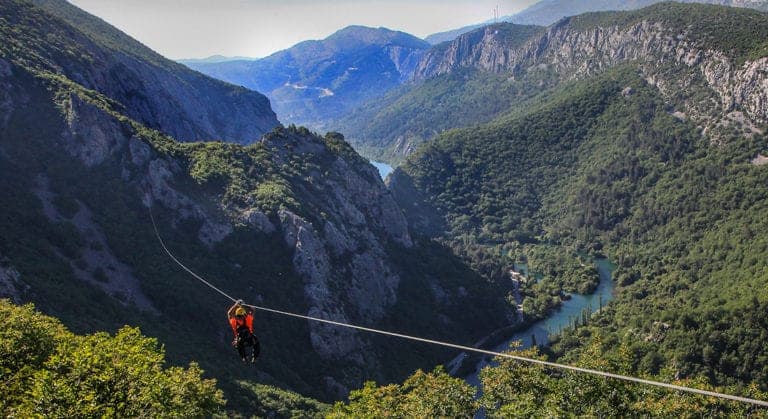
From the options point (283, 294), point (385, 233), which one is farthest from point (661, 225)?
point (283, 294)

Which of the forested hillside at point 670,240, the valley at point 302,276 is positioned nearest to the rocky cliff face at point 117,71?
the valley at point 302,276

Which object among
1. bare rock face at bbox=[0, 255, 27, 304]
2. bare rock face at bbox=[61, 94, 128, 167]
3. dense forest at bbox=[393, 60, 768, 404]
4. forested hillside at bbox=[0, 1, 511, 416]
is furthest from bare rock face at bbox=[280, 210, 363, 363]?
dense forest at bbox=[393, 60, 768, 404]

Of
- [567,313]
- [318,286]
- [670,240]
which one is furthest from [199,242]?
[670,240]

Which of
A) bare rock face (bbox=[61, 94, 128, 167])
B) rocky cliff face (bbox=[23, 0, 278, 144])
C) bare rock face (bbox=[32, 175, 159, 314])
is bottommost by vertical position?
bare rock face (bbox=[32, 175, 159, 314])

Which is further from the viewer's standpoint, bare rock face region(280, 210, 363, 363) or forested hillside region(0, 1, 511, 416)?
bare rock face region(280, 210, 363, 363)

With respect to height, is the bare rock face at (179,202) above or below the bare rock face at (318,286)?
above

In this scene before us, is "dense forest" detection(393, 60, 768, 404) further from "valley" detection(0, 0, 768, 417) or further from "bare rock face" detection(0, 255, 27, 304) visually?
"bare rock face" detection(0, 255, 27, 304)

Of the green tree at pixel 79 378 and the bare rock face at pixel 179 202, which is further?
the bare rock face at pixel 179 202

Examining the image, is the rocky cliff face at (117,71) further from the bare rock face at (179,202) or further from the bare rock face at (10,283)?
the bare rock face at (10,283)

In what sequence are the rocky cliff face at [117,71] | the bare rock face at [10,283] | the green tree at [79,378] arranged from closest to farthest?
1. the green tree at [79,378]
2. the bare rock face at [10,283]
3. the rocky cliff face at [117,71]

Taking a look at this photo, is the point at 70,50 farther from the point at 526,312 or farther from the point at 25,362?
the point at 526,312
